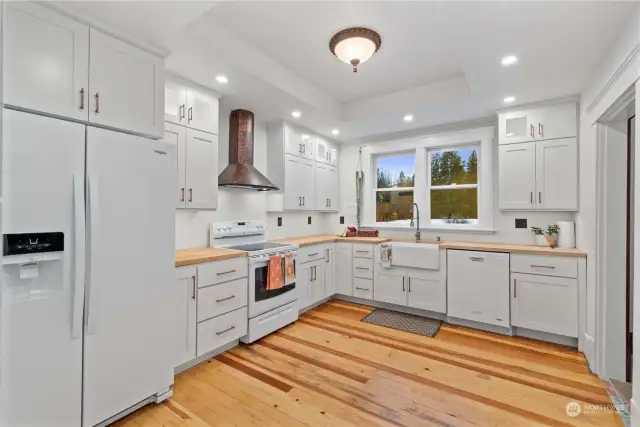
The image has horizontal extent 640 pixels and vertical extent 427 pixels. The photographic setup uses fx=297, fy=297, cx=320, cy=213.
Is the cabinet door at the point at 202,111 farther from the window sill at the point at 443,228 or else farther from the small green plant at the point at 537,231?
the small green plant at the point at 537,231

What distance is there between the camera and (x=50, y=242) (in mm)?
1534

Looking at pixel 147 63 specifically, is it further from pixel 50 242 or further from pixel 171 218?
pixel 50 242

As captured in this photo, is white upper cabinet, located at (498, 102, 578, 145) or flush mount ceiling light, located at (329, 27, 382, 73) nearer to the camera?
flush mount ceiling light, located at (329, 27, 382, 73)

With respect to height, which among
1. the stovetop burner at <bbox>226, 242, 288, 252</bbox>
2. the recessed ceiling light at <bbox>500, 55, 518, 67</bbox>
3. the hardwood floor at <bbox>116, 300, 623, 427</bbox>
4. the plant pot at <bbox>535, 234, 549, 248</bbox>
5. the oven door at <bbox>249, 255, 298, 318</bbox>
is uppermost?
the recessed ceiling light at <bbox>500, 55, 518, 67</bbox>

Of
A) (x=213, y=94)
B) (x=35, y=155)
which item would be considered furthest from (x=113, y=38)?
(x=213, y=94)

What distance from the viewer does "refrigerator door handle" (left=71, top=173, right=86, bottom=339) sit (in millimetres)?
1608

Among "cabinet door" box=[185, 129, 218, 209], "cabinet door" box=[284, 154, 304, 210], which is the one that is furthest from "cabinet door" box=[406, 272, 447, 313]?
"cabinet door" box=[185, 129, 218, 209]

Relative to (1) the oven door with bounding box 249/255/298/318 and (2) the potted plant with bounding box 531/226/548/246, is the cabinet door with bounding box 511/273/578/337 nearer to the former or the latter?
(2) the potted plant with bounding box 531/226/548/246

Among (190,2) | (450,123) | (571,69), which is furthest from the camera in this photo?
(450,123)

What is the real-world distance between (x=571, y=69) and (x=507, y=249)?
1.73 metres

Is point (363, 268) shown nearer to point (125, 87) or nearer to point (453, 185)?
point (453, 185)

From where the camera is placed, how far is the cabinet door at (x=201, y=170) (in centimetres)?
275

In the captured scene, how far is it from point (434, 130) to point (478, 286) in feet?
7.21

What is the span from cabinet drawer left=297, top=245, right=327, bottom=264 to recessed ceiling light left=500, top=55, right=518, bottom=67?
8.87 ft
